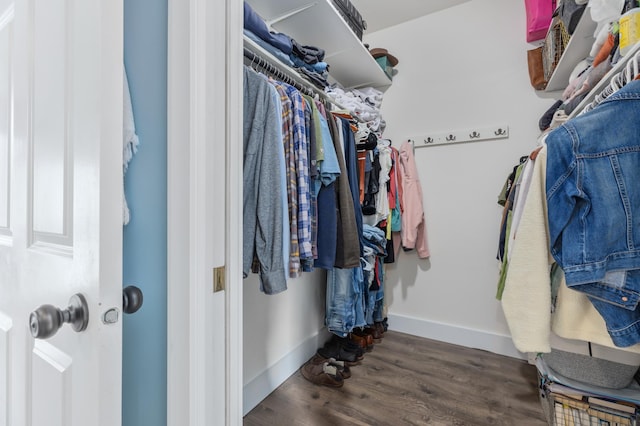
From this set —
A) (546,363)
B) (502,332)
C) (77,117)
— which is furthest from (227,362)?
(502,332)

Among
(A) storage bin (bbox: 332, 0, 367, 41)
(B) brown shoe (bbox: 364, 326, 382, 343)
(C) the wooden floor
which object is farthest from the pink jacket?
(A) storage bin (bbox: 332, 0, 367, 41)

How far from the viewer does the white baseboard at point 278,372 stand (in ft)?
4.87

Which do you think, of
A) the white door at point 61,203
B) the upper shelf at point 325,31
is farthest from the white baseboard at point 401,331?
the upper shelf at point 325,31

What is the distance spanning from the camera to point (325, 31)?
1776mm

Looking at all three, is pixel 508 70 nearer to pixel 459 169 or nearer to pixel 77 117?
pixel 459 169

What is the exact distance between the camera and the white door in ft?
1.52

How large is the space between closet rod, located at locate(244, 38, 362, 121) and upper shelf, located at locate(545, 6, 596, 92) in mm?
1210

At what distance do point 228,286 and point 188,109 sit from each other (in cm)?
41

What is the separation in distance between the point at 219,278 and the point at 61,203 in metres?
0.34

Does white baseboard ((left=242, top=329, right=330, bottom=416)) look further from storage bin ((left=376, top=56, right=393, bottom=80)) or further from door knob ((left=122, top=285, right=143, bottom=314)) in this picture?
storage bin ((left=376, top=56, right=393, bottom=80))

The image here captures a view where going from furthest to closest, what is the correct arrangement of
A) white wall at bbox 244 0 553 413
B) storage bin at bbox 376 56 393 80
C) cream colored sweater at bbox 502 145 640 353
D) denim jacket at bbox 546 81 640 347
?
storage bin at bbox 376 56 393 80
white wall at bbox 244 0 553 413
cream colored sweater at bbox 502 145 640 353
denim jacket at bbox 546 81 640 347

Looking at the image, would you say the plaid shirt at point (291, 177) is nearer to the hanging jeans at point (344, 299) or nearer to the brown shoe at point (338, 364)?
the hanging jeans at point (344, 299)

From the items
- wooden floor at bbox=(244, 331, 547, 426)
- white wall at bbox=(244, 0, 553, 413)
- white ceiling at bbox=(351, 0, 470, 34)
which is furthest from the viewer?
Result: white ceiling at bbox=(351, 0, 470, 34)

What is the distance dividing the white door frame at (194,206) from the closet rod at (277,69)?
55cm
